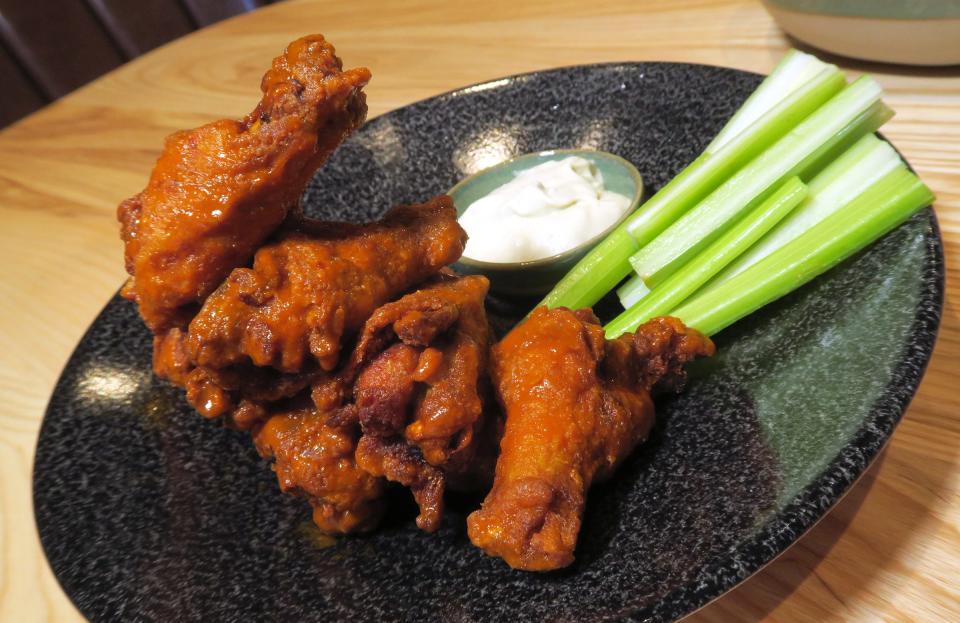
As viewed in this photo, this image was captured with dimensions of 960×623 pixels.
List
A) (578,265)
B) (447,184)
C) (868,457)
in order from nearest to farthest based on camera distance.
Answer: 1. (868,457)
2. (578,265)
3. (447,184)

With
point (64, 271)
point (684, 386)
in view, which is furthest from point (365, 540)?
point (64, 271)

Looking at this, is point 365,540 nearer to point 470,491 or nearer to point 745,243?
point 470,491

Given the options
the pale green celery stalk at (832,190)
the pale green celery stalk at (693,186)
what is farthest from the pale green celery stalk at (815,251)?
the pale green celery stalk at (693,186)

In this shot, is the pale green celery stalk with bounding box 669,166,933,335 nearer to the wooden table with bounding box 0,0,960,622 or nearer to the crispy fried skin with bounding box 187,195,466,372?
the wooden table with bounding box 0,0,960,622

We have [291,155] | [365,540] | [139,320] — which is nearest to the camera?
[291,155]

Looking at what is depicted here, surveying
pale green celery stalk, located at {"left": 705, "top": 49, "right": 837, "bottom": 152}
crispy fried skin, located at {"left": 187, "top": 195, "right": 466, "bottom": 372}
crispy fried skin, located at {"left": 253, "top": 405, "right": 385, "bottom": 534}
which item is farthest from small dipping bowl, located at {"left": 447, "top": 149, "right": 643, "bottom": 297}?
crispy fried skin, located at {"left": 253, "top": 405, "right": 385, "bottom": 534}

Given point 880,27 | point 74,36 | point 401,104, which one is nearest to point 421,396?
point 880,27
